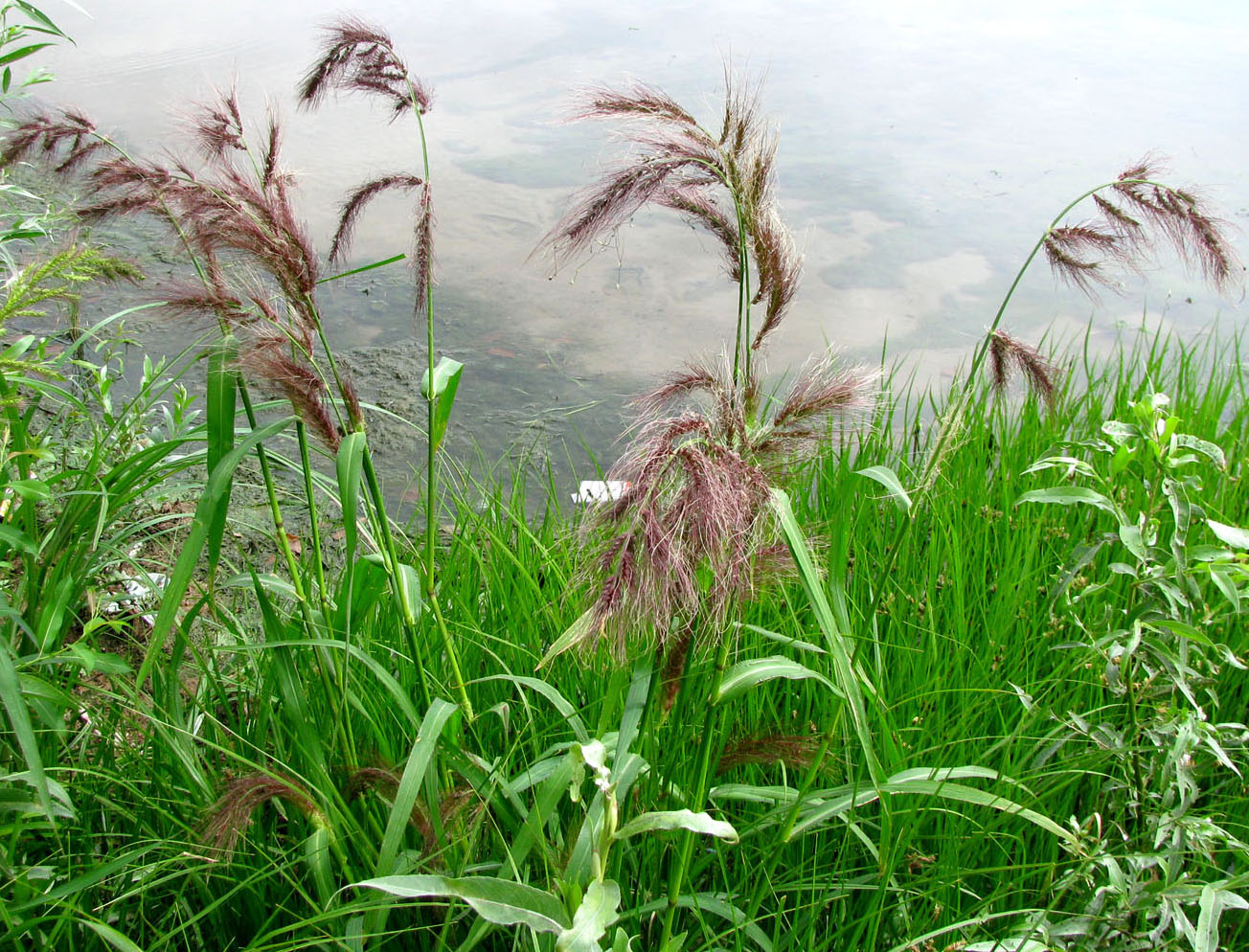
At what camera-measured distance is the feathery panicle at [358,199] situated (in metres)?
1.12

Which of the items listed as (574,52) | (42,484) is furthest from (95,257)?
(574,52)

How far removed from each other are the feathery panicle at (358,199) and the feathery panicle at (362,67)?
75 mm

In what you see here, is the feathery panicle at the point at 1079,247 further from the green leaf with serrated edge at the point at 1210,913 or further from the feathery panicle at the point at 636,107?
the green leaf with serrated edge at the point at 1210,913

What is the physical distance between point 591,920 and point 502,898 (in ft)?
0.27

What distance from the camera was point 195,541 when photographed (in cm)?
100

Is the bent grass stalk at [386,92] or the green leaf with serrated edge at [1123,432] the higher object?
the bent grass stalk at [386,92]

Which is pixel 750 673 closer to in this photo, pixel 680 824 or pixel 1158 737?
pixel 680 824

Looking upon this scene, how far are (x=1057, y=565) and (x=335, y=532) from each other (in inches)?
58.7

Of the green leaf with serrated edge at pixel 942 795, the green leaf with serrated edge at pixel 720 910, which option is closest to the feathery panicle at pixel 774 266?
the green leaf with serrated edge at pixel 942 795

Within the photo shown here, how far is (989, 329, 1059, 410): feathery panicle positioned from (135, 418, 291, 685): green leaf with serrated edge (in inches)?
28.8

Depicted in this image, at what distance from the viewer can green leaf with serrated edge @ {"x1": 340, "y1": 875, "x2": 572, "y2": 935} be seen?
779 mm

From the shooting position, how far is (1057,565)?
5.97 ft

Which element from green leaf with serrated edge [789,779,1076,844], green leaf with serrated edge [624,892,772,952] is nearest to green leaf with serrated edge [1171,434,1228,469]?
green leaf with serrated edge [789,779,1076,844]

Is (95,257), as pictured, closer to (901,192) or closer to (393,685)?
(393,685)
